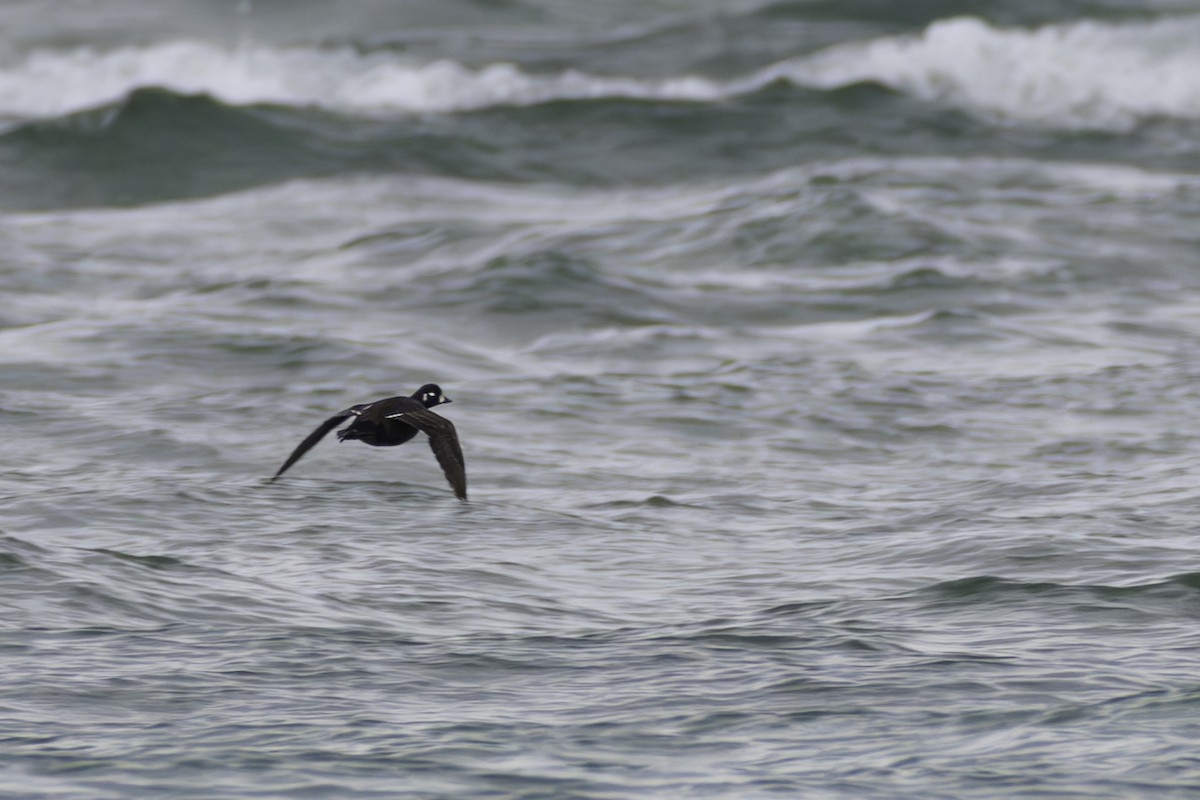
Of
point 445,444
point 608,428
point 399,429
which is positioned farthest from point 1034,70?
point 445,444

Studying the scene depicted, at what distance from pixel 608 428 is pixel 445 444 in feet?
13.0

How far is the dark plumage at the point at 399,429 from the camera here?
6918mm

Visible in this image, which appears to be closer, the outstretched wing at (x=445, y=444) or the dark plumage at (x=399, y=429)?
the outstretched wing at (x=445, y=444)

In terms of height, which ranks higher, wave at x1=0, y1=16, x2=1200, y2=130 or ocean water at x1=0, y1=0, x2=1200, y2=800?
wave at x1=0, y1=16, x2=1200, y2=130

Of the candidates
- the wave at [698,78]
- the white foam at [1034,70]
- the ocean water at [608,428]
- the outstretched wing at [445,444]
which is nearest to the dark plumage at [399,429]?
the outstretched wing at [445,444]

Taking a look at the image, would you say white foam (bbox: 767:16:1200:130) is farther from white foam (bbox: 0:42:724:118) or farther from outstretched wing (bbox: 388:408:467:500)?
outstretched wing (bbox: 388:408:467:500)

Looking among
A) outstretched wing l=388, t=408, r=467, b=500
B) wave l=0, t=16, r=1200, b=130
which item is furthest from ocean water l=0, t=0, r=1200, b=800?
outstretched wing l=388, t=408, r=467, b=500

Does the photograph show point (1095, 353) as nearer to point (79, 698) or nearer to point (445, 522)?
point (445, 522)

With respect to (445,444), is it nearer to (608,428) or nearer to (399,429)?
(399,429)

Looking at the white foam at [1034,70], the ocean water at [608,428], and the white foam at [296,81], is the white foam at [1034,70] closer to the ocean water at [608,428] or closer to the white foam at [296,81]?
the ocean water at [608,428]

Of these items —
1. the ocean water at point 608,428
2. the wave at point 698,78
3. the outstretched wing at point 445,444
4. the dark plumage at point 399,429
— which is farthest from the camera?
the wave at point 698,78

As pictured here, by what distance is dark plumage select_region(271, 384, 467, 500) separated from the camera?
6918 millimetres

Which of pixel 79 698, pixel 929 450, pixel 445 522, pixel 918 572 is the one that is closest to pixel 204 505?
pixel 445 522

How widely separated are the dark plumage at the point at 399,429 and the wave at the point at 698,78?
18.8 metres
